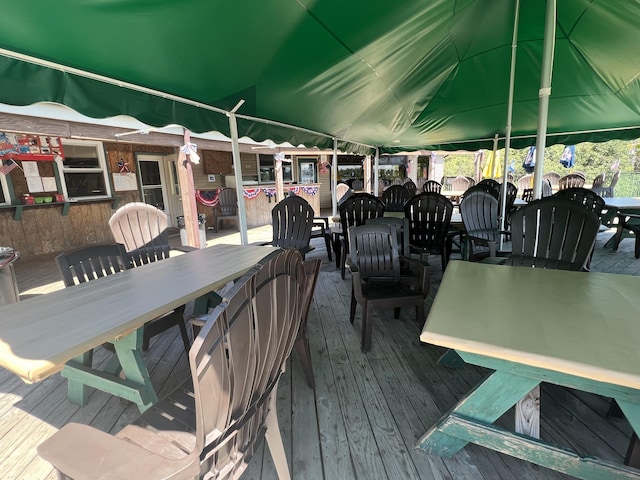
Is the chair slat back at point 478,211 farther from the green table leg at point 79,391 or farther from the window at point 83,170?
the window at point 83,170

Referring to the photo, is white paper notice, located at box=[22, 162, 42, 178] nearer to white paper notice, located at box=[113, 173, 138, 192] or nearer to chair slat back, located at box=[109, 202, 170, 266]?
white paper notice, located at box=[113, 173, 138, 192]

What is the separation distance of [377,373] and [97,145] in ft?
23.6

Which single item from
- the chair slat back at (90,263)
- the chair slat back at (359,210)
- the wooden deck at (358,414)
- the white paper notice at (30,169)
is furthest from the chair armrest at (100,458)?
the white paper notice at (30,169)

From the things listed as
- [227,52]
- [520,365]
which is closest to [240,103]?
[227,52]

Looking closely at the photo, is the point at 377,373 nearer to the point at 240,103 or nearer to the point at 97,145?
the point at 240,103

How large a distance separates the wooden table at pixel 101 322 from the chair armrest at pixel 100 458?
235mm

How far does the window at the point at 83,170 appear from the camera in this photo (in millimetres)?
5988

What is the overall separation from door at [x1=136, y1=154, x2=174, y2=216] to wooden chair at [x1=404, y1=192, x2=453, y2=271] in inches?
249

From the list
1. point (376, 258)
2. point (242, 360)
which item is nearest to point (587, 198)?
point (376, 258)

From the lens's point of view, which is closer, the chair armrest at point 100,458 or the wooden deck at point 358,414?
the chair armrest at point 100,458

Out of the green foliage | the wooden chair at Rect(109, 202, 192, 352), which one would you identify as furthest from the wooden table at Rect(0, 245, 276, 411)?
the green foliage

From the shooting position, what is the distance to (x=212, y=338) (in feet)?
2.47

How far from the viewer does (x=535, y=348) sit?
3.24 feet

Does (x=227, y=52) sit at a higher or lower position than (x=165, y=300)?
higher
